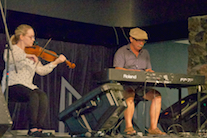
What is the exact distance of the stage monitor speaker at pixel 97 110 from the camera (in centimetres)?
297

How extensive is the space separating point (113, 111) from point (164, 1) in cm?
226

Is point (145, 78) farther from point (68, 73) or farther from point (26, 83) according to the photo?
point (68, 73)

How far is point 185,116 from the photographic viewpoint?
380 centimetres

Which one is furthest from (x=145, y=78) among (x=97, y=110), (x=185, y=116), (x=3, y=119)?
(x=3, y=119)

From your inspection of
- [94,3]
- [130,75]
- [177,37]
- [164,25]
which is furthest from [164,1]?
[130,75]

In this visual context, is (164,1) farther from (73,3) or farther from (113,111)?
(113,111)

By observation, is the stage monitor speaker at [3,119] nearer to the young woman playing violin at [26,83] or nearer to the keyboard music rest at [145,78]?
the young woman playing violin at [26,83]

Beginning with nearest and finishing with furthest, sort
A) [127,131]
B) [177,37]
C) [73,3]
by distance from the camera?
[127,131], [73,3], [177,37]

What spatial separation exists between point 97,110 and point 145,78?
539 mm

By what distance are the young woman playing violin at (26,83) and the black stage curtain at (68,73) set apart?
1515 mm

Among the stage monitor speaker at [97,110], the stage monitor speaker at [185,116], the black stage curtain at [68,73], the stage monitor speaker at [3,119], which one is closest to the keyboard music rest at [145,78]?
the stage monitor speaker at [97,110]

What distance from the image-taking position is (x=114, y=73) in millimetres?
2988

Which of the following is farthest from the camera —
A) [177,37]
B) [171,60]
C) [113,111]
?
[171,60]

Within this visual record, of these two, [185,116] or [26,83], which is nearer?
[26,83]
